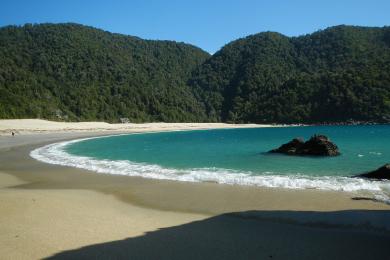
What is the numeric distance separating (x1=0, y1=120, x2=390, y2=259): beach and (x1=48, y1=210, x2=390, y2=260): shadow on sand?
17 mm

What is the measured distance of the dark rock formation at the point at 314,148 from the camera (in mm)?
26609

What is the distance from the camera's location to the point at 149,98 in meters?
155

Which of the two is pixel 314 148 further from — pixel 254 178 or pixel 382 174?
pixel 254 178

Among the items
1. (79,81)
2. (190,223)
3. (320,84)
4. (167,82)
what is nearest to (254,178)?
(190,223)

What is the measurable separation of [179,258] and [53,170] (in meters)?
15.3

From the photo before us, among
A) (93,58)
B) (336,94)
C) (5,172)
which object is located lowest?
(5,172)

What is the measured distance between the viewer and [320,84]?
150 metres

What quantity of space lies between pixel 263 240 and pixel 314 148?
20.5 metres

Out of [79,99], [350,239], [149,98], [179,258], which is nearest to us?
[179,258]

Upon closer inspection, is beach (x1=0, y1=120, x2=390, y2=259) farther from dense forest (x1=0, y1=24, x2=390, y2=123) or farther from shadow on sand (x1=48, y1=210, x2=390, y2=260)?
dense forest (x1=0, y1=24, x2=390, y2=123)

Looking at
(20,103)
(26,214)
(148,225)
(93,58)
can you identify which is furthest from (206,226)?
(93,58)

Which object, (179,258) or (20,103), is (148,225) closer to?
(179,258)

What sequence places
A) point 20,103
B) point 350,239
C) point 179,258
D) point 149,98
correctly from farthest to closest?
point 149,98, point 20,103, point 350,239, point 179,258

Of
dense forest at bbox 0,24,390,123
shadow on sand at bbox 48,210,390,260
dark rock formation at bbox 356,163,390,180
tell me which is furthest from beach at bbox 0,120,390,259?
dense forest at bbox 0,24,390,123
